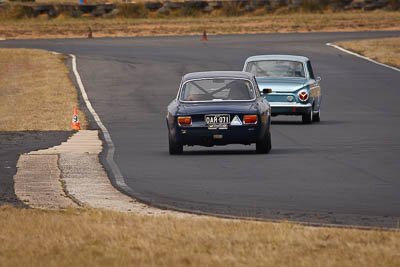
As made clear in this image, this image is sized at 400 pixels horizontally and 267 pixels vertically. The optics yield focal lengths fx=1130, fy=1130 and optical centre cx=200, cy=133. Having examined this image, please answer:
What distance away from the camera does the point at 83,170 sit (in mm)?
17641

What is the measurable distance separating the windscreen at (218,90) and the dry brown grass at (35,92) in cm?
752

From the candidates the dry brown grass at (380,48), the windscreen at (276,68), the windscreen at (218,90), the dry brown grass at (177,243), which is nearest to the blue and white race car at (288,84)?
the windscreen at (276,68)

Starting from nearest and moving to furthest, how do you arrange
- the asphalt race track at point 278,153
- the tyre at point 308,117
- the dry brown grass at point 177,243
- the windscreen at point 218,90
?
the dry brown grass at point 177,243, the asphalt race track at point 278,153, the windscreen at point 218,90, the tyre at point 308,117

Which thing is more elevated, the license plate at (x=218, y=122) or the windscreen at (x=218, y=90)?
the windscreen at (x=218, y=90)

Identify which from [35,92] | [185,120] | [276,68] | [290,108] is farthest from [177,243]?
[35,92]

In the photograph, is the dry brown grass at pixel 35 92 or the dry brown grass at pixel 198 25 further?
the dry brown grass at pixel 198 25

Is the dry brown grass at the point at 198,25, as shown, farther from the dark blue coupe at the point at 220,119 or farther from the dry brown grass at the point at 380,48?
the dark blue coupe at the point at 220,119

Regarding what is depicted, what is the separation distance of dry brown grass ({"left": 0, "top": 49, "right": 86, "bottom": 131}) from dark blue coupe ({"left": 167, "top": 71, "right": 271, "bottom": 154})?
7.95 meters

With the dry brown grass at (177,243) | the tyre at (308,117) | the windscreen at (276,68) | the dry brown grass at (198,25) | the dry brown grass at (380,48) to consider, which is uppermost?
the dry brown grass at (177,243)

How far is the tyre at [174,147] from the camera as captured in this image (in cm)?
1948

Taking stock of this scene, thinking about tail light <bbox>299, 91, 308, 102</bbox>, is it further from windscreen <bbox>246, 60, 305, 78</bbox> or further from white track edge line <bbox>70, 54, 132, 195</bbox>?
white track edge line <bbox>70, 54, 132, 195</bbox>

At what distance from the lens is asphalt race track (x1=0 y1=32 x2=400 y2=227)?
13.8 m

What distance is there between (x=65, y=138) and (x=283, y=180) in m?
8.82

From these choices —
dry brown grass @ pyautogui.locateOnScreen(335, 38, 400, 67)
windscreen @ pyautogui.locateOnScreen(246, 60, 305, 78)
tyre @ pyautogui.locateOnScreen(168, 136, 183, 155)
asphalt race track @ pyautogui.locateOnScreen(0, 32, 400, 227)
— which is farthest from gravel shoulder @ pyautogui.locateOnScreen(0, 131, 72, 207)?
dry brown grass @ pyautogui.locateOnScreen(335, 38, 400, 67)
